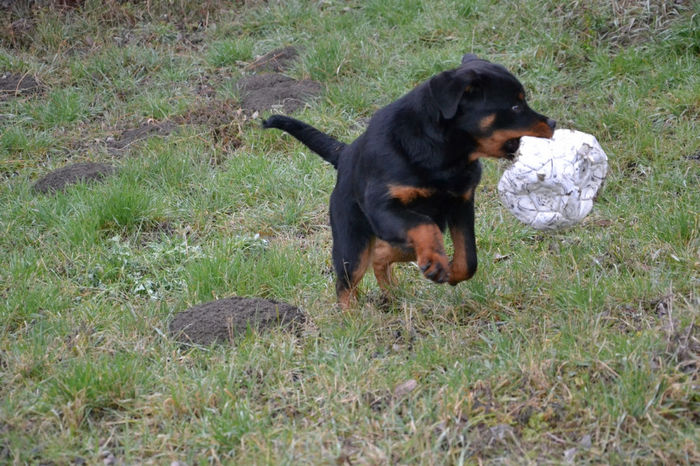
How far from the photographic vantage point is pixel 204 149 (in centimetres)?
Answer: 659

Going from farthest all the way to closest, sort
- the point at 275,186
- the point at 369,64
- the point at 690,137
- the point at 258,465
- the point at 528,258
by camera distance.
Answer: the point at 369,64, the point at 275,186, the point at 690,137, the point at 528,258, the point at 258,465

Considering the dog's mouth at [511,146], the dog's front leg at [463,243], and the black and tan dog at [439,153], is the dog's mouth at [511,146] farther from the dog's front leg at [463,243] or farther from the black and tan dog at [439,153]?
the dog's front leg at [463,243]

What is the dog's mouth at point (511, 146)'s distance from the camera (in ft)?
12.6

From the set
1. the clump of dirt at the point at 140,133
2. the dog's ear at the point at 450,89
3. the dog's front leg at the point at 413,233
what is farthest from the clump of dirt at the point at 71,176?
the dog's ear at the point at 450,89

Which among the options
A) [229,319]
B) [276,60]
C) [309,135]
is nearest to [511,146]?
[309,135]

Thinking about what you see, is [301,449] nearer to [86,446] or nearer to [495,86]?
[86,446]

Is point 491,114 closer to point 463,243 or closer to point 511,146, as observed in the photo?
point 511,146

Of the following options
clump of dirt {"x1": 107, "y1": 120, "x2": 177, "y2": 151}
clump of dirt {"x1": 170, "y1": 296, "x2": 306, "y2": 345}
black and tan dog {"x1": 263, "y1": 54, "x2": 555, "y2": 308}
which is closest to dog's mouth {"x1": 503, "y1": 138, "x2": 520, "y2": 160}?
black and tan dog {"x1": 263, "y1": 54, "x2": 555, "y2": 308}

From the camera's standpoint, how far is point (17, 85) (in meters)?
8.09

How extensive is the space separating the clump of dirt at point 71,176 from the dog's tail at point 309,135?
87.4 inches

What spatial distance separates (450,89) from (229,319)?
149 cm

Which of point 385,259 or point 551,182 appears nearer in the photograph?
point 551,182

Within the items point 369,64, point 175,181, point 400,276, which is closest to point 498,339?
point 400,276

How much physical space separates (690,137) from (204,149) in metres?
3.64
